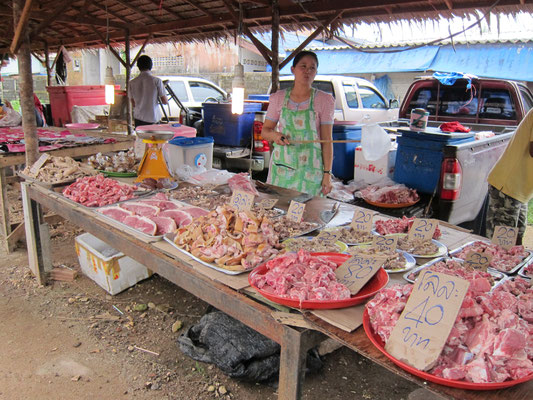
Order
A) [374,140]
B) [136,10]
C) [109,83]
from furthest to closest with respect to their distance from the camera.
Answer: [136,10]
[109,83]
[374,140]

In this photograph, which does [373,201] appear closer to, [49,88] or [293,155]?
[293,155]

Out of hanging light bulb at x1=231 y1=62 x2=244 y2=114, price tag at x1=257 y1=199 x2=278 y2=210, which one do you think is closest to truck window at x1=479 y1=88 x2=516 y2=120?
hanging light bulb at x1=231 y1=62 x2=244 y2=114

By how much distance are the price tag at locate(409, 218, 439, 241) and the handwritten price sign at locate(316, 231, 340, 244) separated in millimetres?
434

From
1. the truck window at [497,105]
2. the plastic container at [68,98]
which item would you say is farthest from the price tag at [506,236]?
the plastic container at [68,98]

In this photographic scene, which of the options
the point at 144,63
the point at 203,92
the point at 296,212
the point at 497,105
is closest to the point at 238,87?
the point at 296,212

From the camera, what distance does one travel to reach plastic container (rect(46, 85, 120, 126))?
1066 cm

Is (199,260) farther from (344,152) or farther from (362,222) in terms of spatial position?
(344,152)

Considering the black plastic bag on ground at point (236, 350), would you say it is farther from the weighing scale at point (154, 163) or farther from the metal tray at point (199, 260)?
the weighing scale at point (154, 163)

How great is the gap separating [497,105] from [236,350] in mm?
5369

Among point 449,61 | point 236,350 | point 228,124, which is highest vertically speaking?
point 449,61

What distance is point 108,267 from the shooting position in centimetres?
390

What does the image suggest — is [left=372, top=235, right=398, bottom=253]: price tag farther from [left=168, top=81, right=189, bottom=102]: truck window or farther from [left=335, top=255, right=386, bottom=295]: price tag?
[left=168, top=81, right=189, bottom=102]: truck window

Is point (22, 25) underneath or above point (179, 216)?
above

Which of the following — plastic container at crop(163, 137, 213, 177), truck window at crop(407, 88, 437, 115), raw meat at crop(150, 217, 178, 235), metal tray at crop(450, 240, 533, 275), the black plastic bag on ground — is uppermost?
truck window at crop(407, 88, 437, 115)
